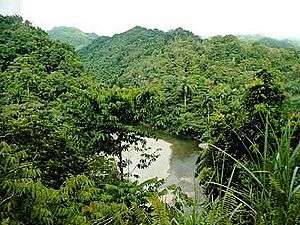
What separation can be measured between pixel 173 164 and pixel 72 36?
6384 centimetres

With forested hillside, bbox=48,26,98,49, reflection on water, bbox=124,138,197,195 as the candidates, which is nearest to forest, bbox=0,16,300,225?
reflection on water, bbox=124,138,197,195

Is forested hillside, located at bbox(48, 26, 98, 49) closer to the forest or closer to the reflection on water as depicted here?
the forest

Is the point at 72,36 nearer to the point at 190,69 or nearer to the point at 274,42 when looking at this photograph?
the point at 274,42

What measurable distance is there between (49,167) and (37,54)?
51.6 ft

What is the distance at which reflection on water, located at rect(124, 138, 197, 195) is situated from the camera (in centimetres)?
1312

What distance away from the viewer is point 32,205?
275 centimetres

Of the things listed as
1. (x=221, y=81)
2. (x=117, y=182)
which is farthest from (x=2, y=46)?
(x=117, y=182)

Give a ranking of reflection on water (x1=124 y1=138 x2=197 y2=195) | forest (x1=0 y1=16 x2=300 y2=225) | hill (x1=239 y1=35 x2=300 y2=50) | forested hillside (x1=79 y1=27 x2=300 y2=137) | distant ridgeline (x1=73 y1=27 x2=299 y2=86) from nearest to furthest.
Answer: forest (x1=0 y1=16 x2=300 y2=225) → reflection on water (x1=124 y1=138 x2=197 y2=195) → forested hillside (x1=79 y1=27 x2=300 y2=137) → distant ridgeline (x1=73 y1=27 x2=299 y2=86) → hill (x1=239 y1=35 x2=300 y2=50)

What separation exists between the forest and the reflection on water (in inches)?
33.2

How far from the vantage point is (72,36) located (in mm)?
75812

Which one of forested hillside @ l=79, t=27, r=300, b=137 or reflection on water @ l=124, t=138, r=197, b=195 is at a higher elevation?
forested hillside @ l=79, t=27, r=300, b=137

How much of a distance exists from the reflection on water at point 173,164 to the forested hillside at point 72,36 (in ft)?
167

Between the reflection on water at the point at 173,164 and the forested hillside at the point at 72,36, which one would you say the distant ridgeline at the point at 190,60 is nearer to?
the reflection on water at the point at 173,164

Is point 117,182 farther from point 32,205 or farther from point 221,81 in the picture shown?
point 221,81
